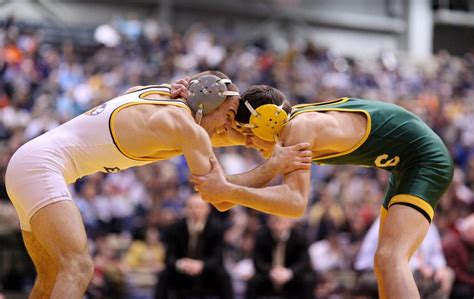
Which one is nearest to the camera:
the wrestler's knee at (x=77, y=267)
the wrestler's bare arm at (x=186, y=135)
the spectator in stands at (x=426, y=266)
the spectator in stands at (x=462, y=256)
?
the wrestler's knee at (x=77, y=267)

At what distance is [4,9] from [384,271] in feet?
59.7

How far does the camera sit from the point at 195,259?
843cm

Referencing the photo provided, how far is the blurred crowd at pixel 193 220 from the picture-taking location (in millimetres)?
8250

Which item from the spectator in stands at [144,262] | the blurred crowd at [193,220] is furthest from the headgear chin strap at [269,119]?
the spectator in stands at [144,262]

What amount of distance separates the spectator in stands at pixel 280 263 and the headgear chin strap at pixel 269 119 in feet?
11.8

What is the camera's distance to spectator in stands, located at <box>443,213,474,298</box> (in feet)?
26.8

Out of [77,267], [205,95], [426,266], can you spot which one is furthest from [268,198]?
[426,266]

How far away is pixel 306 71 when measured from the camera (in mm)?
18703

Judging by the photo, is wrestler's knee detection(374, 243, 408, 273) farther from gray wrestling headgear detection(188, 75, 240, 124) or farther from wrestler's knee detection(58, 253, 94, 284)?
wrestler's knee detection(58, 253, 94, 284)

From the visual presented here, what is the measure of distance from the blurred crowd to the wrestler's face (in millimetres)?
2284

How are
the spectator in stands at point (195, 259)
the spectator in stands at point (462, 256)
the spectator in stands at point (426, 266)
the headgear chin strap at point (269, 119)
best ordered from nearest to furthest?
the headgear chin strap at point (269, 119) < the spectator in stands at point (426, 266) < the spectator in stands at point (462, 256) < the spectator in stands at point (195, 259)

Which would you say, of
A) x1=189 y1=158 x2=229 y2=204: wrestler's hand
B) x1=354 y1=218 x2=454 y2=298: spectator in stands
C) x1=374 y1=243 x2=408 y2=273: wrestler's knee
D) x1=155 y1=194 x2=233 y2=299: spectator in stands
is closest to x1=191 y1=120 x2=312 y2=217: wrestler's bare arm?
x1=189 y1=158 x2=229 y2=204: wrestler's hand

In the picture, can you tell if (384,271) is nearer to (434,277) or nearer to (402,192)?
(402,192)

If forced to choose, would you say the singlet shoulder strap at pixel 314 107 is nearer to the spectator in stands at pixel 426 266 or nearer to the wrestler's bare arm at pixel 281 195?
the wrestler's bare arm at pixel 281 195
